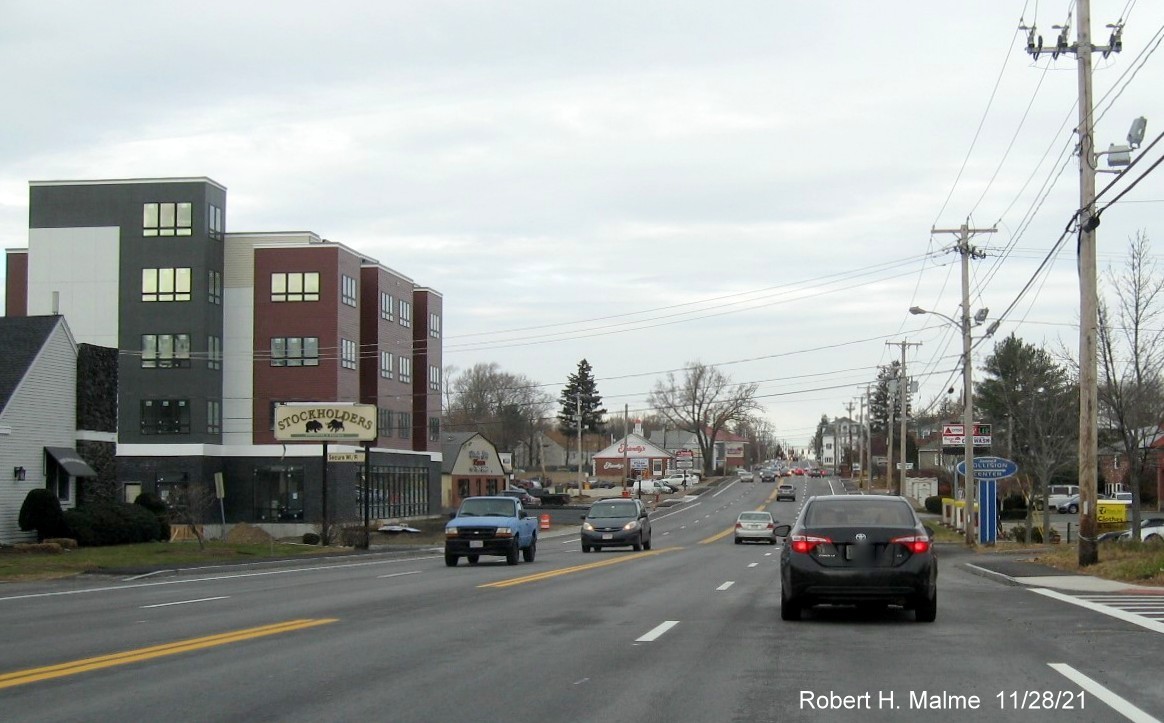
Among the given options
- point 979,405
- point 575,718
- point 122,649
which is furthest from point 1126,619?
point 979,405

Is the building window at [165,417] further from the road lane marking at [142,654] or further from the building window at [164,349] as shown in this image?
the road lane marking at [142,654]

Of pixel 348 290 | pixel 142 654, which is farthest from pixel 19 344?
pixel 348 290

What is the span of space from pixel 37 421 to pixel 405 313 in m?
44.9

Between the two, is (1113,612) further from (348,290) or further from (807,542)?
(348,290)

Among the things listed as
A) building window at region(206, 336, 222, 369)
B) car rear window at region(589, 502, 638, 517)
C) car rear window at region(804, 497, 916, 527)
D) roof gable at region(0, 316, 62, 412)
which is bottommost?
car rear window at region(589, 502, 638, 517)

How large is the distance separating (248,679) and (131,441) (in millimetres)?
61911

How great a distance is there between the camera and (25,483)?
37219mm

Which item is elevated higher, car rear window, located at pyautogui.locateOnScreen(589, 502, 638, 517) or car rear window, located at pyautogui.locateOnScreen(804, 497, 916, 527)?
car rear window, located at pyautogui.locateOnScreen(804, 497, 916, 527)

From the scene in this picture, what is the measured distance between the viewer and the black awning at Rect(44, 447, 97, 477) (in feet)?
126

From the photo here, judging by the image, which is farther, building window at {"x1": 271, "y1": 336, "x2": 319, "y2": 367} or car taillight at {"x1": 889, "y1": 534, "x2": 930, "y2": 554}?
building window at {"x1": 271, "y1": 336, "x2": 319, "y2": 367}

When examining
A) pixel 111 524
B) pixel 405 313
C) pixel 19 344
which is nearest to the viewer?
pixel 111 524

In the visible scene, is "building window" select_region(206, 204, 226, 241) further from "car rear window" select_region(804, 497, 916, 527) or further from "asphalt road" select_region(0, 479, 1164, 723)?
"car rear window" select_region(804, 497, 916, 527)

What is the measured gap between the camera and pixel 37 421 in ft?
125

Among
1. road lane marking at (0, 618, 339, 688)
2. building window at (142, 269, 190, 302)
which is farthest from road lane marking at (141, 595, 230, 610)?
building window at (142, 269, 190, 302)
